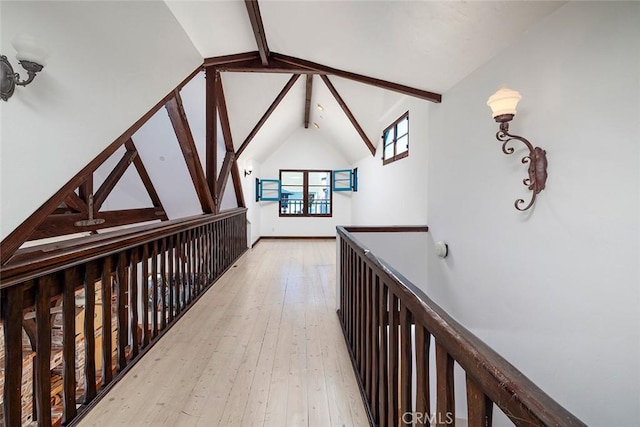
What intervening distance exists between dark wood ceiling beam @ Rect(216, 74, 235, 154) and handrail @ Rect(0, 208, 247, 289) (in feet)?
10.2

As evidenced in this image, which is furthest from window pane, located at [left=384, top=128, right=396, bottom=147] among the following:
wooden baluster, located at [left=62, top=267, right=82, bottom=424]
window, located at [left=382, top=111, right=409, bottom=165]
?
wooden baluster, located at [left=62, top=267, right=82, bottom=424]

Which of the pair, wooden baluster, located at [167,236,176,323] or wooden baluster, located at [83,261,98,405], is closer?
wooden baluster, located at [83,261,98,405]

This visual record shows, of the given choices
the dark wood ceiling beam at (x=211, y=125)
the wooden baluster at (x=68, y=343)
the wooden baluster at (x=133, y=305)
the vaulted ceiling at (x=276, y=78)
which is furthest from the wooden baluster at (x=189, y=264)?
the wooden baluster at (x=68, y=343)

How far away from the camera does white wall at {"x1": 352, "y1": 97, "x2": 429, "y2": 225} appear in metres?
3.92

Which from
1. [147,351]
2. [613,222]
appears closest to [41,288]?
[147,351]

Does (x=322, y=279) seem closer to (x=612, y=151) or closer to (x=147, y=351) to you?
(x=147, y=351)

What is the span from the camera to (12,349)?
1.23m

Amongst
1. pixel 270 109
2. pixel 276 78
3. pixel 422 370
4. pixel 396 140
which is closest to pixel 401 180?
pixel 396 140

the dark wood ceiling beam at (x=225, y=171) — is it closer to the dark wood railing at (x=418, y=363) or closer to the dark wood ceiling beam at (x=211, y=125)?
the dark wood ceiling beam at (x=211, y=125)

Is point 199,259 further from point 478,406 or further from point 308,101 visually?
point 308,101

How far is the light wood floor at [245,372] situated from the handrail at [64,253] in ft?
2.71

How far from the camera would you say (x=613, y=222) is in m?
1.46

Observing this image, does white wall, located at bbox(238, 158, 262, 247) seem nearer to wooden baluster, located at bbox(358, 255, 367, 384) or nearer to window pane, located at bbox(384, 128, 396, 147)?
window pane, located at bbox(384, 128, 396, 147)

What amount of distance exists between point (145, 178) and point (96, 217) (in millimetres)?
1017
